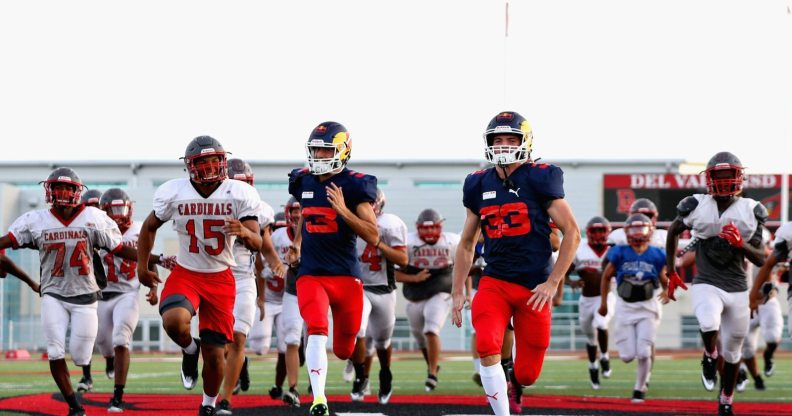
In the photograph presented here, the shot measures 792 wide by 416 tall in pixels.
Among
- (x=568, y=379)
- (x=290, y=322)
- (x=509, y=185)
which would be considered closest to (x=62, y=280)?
(x=290, y=322)

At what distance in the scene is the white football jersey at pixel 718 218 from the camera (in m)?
9.67

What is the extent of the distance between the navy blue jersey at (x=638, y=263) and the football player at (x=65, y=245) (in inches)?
214

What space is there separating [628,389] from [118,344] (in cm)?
612

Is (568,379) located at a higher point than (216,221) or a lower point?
lower

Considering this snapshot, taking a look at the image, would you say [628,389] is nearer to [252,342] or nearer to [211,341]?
[252,342]

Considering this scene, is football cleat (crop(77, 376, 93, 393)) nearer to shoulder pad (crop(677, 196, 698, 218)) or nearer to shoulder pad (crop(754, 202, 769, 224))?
shoulder pad (crop(677, 196, 698, 218))

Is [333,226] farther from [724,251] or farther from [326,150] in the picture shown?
[724,251]

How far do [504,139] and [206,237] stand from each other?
227 cm

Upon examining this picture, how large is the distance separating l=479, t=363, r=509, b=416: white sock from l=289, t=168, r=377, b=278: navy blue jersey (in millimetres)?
1773

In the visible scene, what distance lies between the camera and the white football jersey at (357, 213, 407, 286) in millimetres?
11562

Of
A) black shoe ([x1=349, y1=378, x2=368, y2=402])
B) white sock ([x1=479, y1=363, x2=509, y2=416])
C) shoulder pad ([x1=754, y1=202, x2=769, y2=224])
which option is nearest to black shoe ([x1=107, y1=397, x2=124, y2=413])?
black shoe ([x1=349, y1=378, x2=368, y2=402])

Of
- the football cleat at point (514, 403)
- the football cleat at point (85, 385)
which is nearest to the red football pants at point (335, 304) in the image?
the football cleat at point (514, 403)

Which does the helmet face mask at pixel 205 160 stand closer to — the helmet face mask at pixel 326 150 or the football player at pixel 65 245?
the helmet face mask at pixel 326 150

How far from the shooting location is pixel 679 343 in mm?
34094
